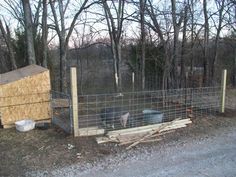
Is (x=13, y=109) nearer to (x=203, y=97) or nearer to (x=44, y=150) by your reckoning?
(x=44, y=150)

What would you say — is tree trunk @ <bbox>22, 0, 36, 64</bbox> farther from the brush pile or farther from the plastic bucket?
the brush pile

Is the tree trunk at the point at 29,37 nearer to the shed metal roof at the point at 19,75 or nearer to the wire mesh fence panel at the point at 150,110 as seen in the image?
the shed metal roof at the point at 19,75

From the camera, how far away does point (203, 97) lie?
738cm

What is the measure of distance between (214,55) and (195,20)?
229 cm

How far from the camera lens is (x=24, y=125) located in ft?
17.5

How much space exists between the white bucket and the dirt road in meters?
1.95

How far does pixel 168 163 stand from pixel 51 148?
191cm

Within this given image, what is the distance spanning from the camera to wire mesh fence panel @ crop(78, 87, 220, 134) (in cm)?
552

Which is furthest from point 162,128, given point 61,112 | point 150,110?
point 61,112

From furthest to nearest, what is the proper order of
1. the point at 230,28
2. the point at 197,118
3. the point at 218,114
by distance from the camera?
the point at 230,28 < the point at 218,114 < the point at 197,118

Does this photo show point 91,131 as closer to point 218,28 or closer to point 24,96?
point 24,96

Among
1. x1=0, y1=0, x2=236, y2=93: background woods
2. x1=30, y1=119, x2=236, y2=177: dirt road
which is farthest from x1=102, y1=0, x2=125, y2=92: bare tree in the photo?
x1=30, y1=119, x2=236, y2=177: dirt road

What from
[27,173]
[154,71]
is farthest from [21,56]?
[27,173]

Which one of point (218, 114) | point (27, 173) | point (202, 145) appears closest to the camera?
point (27, 173)
